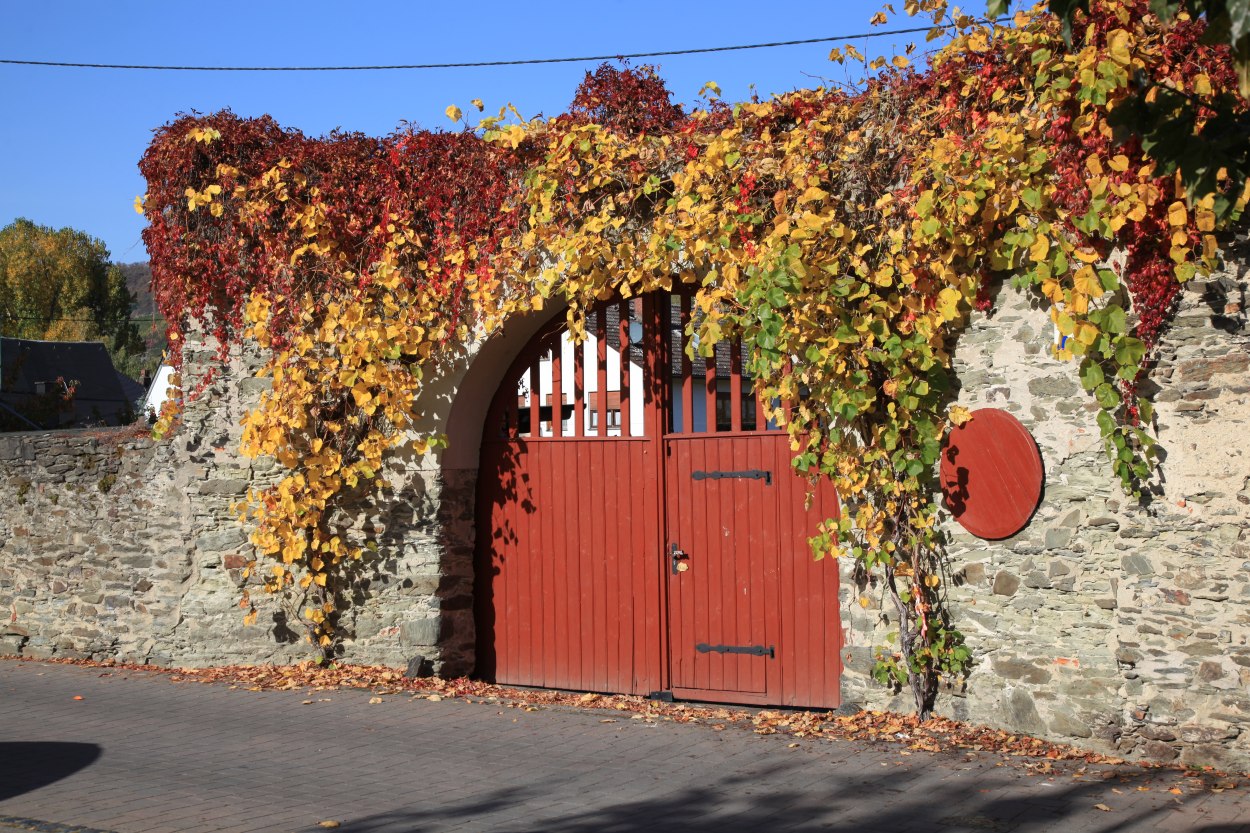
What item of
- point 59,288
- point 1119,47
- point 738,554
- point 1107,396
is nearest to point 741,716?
point 738,554

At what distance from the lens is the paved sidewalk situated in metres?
5.20

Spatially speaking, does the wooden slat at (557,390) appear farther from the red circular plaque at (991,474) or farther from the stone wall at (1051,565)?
the red circular plaque at (991,474)

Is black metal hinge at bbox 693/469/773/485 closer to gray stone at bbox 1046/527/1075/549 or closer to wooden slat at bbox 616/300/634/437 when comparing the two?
wooden slat at bbox 616/300/634/437

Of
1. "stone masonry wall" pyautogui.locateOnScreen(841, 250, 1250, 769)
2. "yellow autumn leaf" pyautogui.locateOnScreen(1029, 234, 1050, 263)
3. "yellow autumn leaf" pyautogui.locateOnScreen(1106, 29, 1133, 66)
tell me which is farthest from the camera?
"yellow autumn leaf" pyautogui.locateOnScreen(1029, 234, 1050, 263)

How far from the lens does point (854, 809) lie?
5.33 metres

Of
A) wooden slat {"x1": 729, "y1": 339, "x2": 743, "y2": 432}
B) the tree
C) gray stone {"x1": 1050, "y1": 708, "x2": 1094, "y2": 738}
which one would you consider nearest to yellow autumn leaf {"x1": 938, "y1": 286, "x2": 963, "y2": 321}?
wooden slat {"x1": 729, "y1": 339, "x2": 743, "y2": 432}

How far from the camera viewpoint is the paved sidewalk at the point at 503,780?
17.1ft

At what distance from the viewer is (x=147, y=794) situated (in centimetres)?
577

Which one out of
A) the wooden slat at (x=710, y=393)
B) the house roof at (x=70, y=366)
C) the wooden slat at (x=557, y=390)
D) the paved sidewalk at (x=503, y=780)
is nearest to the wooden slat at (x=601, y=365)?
the wooden slat at (x=557, y=390)

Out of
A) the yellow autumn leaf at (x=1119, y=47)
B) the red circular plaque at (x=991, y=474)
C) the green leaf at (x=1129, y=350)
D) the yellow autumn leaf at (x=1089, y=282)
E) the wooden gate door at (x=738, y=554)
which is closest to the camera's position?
the yellow autumn leaf at (x=1119, y=47)

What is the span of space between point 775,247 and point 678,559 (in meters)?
2.37

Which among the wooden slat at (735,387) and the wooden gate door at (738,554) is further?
the wooden slat at (735,387)

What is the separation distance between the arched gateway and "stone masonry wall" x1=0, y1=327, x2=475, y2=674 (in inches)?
16.5

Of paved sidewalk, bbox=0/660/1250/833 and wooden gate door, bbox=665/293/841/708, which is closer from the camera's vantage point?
paved sidewalk, bbox=0/660/1250/833
